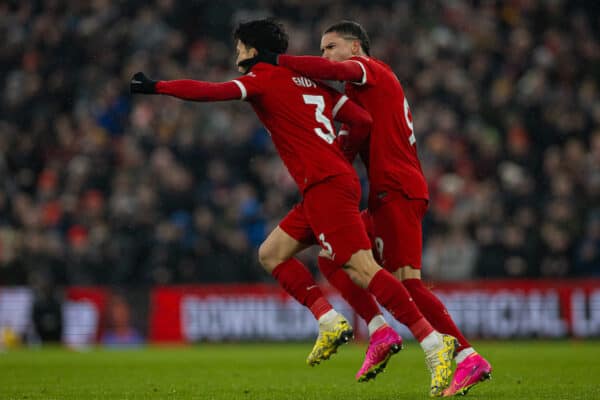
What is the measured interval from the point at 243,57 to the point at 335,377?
356cm

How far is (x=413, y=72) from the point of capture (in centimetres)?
1961

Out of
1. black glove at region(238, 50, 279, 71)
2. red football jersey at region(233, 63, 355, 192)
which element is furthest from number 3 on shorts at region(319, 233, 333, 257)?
black glove at region(238, 50, 279, 71)

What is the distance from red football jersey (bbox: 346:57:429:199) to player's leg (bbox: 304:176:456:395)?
45 centimetres

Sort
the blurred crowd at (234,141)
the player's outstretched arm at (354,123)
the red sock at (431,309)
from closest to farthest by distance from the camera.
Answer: the player's outstretched arm at (354,123) → the red sock at (431,309) → the blurred crowd at (234,141)

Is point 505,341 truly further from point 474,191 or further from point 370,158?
point 370,158

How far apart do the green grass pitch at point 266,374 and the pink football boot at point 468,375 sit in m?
0.11

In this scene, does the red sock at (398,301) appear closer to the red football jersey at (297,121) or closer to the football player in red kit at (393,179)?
the football player in red kit at (393,179)

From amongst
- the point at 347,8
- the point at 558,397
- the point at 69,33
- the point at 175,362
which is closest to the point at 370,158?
the point at 558,397

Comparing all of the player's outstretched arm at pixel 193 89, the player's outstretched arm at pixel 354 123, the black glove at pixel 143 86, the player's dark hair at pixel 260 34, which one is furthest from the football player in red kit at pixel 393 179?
the black glove at pixel 143 86

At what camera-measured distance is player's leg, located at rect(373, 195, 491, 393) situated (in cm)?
750

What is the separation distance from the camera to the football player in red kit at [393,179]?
7500mm

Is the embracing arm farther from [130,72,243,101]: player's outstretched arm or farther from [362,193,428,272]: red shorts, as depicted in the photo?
[362,193,428,272]: red shorts

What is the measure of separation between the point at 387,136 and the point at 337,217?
86 cm

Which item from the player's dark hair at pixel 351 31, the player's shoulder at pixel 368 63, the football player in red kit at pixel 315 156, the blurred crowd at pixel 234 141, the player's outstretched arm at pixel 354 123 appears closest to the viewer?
the football player in red kit at pixel 315 156
